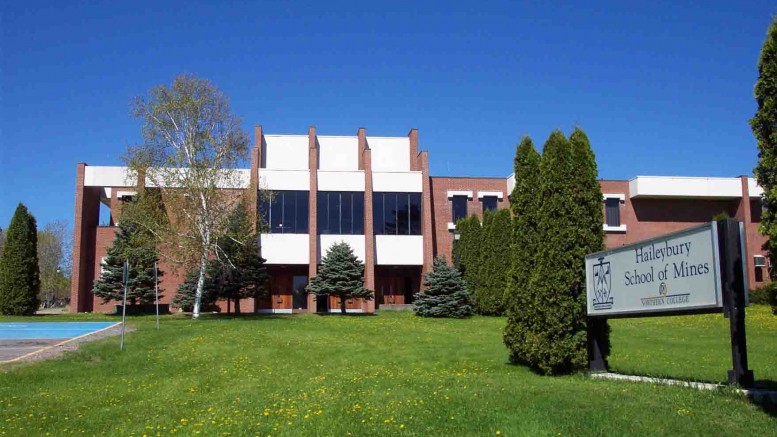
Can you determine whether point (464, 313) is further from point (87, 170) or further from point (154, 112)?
point (87, 170)

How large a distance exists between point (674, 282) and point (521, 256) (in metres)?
3.84

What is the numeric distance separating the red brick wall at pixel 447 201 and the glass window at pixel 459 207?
0.27 metres

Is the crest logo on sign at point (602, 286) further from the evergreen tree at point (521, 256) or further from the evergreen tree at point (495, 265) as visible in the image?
the evergreen tree at point (495, 265)

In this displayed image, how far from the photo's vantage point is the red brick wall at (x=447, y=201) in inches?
1779

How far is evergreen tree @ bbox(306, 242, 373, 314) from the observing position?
3675 cm

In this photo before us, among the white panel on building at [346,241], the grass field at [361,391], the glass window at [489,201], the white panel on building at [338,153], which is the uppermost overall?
the white panel on building at [338,153]

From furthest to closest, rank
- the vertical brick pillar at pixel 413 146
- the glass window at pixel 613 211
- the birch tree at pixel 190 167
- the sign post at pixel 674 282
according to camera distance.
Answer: the vertical brick pillar at pixel 413 146
the glass window at pixel 613 211
the birch tree at pixel 190 167
the sign post at pixel 674 282

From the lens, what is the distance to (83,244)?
45.0 meters

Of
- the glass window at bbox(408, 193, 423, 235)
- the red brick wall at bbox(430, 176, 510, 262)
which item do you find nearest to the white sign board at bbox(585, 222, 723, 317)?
the glass window at bbox(408, 193, 423, 235)

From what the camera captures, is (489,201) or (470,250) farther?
(489,201)

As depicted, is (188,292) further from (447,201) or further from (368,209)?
(447,201)

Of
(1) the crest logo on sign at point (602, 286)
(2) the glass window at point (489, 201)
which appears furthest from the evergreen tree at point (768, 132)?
(2) the glass window at point (489, 201)

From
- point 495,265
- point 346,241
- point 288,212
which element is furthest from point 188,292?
point 495,265

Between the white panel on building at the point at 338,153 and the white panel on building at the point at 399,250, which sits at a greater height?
the white panel on building at the point at 338,153
